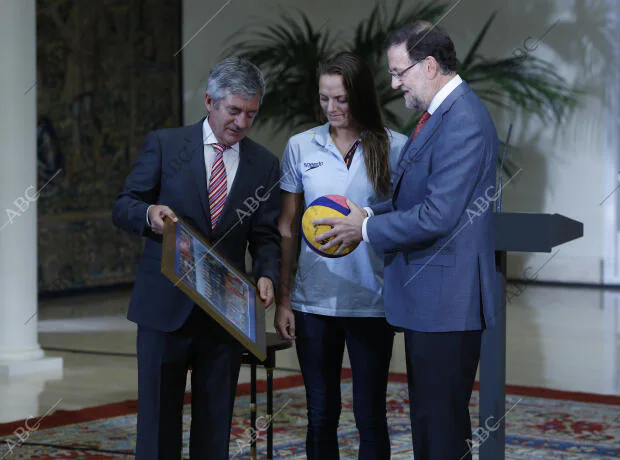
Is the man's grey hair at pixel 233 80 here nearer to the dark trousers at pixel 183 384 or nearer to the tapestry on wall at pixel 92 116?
the dark trousers at pixel 183 384

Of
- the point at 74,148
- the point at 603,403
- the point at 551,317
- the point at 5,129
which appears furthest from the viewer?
the point at 74,148

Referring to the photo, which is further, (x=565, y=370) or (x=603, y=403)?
(x=565, y=370)

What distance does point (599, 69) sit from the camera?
12680mm

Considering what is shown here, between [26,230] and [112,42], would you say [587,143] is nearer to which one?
[112,42]

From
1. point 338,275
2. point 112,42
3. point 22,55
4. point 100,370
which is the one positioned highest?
point 112,42

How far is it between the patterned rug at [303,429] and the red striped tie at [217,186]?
1.89 meters

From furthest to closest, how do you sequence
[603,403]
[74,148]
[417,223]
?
[74,148]
[603,403]
[417,223]

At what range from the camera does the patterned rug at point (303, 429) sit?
535cm

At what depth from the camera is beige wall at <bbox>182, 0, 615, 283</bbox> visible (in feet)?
41.8

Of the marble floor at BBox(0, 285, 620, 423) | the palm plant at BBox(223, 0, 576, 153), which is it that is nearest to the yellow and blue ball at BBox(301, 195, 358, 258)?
the marble floor at BBox(0, 285, 620, 423)

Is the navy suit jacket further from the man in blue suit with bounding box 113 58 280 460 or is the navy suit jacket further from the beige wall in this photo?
the beige wall

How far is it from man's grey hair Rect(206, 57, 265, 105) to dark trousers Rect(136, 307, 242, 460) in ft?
2.23

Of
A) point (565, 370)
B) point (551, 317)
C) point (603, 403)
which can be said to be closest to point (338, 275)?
point (603, 403)

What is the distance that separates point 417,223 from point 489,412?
1.14 meters
